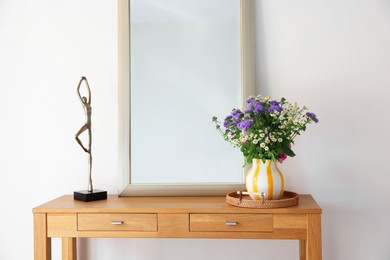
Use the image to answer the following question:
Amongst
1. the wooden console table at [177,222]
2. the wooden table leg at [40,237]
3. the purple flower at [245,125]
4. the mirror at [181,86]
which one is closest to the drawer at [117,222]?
the wooden console table at [177,222]

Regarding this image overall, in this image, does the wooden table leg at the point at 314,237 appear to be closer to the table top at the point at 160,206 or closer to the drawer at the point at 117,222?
the table top at the point at 160,206

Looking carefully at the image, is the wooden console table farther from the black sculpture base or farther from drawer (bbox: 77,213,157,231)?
the black sculpture base

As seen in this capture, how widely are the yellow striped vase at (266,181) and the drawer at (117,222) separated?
52 cm

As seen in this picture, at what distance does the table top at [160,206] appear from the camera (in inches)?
80.1

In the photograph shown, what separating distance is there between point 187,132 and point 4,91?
3.80 feet

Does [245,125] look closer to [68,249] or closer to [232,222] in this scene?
[232,222]

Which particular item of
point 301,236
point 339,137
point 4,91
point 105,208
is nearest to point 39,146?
point 4,91

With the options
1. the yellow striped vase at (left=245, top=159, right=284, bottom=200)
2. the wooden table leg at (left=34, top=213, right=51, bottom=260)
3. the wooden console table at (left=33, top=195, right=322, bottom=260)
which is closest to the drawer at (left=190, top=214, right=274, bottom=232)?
the wooden console table at (left=33, top=195, right=322, bottom=260)

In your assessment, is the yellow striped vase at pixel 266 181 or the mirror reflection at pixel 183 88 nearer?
the yellow striped vase at pixel 266 181

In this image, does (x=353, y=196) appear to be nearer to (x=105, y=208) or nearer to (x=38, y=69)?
(x=105, y=208)

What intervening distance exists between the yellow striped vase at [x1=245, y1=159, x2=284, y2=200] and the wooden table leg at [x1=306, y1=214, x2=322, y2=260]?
0.21 meters

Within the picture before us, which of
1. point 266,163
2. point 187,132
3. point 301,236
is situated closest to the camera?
point 301,236

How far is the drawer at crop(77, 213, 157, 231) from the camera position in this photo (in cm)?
208

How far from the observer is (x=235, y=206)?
2.11m
